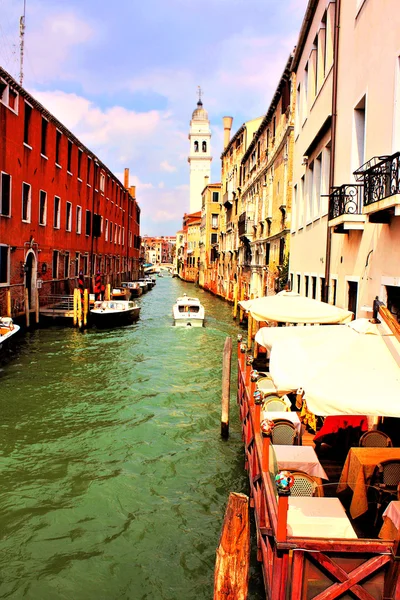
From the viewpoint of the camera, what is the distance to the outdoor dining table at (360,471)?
4.00 metres

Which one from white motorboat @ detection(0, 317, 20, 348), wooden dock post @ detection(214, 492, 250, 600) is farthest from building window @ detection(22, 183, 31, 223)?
wooden dock post @ detection(214, 492, 250, 600)

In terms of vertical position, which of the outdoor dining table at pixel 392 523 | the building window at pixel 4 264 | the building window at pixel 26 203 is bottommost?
the outdoor dining table at pixel 392 523

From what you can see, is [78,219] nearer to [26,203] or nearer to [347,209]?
[26,203]

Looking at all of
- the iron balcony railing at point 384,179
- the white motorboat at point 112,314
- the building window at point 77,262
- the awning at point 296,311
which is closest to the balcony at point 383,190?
the iron balcony railing at point 384,179

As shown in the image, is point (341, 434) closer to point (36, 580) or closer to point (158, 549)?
point (158, 549)

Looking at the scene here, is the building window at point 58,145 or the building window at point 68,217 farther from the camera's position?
the building window at point 68,217

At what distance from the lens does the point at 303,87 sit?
40.7ft

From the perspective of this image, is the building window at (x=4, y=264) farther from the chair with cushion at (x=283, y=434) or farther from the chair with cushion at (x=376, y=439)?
the chair with cushion at (x=376, y=439)

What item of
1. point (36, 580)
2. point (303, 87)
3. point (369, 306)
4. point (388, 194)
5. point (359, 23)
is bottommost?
point (36, 580)

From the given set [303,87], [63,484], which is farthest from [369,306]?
[303,87]

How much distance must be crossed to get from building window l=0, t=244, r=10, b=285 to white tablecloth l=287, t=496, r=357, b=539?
46.0ft

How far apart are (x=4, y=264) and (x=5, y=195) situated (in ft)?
7.44

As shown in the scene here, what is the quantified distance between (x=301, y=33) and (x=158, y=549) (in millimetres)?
11254

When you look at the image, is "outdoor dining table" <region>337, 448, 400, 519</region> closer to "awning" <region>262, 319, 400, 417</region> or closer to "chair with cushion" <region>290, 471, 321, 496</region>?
"chair with cushion" <region>290, 471, 321, 496</region>
